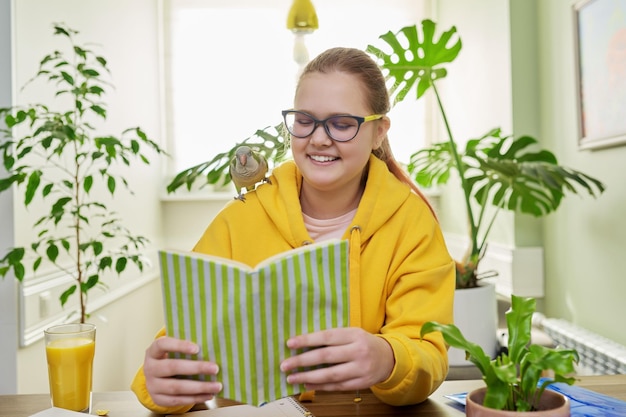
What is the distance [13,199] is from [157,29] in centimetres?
268

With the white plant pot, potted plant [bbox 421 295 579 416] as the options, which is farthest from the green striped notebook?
the white plant pot

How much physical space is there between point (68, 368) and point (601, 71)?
2.07 m

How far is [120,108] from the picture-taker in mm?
3260

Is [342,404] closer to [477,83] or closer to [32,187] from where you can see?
[32,187]

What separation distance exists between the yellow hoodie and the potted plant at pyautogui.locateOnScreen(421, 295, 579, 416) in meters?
0.27

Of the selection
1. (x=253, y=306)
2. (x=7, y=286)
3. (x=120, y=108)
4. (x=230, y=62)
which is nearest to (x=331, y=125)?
(x=253, y=306)

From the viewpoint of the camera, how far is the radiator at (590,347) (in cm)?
217

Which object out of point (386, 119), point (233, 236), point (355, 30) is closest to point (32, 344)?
point (233, 236)

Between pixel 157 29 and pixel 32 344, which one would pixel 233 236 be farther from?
pixel 157 29

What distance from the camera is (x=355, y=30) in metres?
4.39

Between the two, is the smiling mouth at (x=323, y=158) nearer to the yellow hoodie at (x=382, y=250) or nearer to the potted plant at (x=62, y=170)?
the yellow hoodie at (x=382, y=250)

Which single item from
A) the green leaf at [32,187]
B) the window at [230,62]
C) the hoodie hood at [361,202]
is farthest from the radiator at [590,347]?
the window at [230,62]

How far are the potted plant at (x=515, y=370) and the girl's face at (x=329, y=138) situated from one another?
1.63ft

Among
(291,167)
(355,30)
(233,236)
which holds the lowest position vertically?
(233,236)
